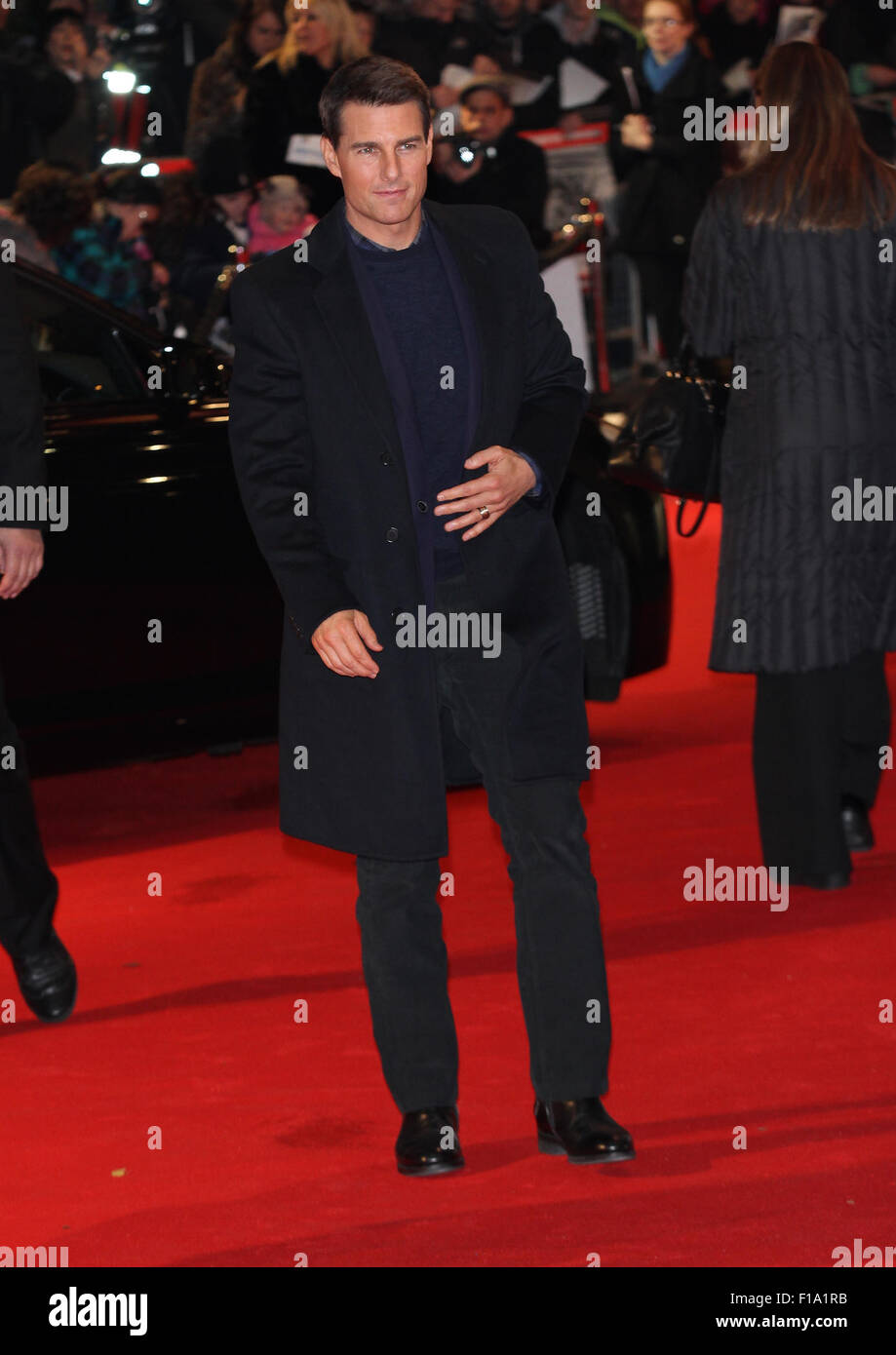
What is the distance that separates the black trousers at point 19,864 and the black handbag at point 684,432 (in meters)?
1.84

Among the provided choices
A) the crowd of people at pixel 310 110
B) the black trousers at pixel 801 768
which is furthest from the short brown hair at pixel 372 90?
the crowd of people at pixel 310 110

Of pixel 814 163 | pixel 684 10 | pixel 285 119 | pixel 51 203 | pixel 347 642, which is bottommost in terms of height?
pixel 347 642

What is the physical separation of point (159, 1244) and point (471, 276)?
1648 mm

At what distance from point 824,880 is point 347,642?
2343mm

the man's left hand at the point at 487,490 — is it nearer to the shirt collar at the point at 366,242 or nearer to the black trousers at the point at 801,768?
the shirt collar at the point at 366,242

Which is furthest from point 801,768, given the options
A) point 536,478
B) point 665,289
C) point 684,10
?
point 684,10

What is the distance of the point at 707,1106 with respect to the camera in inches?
163

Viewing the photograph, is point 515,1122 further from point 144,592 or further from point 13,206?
point 13,206

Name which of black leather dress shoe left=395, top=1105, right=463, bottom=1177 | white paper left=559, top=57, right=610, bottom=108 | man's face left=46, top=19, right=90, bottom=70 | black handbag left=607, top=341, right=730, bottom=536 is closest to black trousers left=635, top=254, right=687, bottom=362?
white paper left=559, top=57, right=610, bottom=108

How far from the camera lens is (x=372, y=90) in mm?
3613

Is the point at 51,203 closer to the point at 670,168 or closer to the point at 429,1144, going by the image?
the point at 670,168

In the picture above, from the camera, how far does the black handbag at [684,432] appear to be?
5742mm
